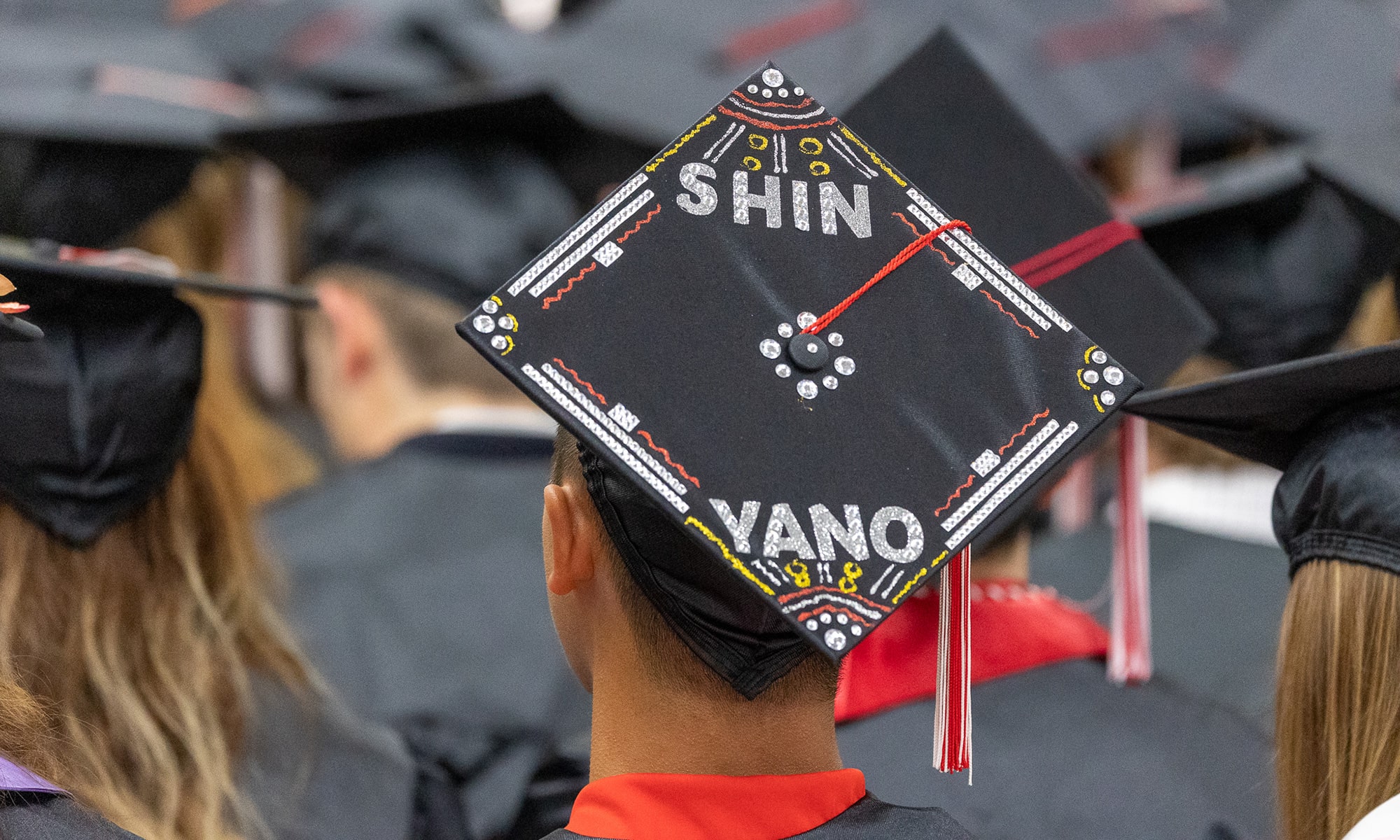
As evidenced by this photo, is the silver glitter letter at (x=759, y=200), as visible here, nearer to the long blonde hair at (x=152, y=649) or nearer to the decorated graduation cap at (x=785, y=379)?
the decorated graduation cap at (x=785, y=379)

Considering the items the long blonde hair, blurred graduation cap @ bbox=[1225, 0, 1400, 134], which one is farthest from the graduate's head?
blurred graduation cap @ bbox=[1225, 0, 1400, 134]

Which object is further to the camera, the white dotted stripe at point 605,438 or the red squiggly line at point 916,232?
the red squiggly line at point 916,232

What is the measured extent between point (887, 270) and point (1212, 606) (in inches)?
65.7

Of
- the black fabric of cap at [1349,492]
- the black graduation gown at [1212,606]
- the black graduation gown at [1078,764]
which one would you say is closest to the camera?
the black fabric of cap at [1349,492]

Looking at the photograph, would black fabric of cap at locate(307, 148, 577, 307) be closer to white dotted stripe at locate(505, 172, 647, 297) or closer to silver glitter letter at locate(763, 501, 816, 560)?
white dotted stripe at locate(505, 172, 647, 297)

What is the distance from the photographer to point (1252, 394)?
155 centimetres

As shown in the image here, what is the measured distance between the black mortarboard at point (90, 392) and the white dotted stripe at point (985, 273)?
0.97m

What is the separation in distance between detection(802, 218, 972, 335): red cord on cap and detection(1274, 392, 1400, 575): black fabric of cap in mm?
442

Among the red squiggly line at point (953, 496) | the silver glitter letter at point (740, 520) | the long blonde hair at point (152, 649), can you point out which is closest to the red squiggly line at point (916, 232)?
the red squiggly line at point (953, 496)

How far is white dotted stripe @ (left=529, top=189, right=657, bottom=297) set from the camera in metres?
1.30

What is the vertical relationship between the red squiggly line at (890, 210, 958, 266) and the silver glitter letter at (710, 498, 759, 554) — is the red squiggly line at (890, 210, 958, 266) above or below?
above

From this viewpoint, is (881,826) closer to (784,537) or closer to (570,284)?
(784,537)

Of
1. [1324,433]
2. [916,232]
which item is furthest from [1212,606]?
[916,232]

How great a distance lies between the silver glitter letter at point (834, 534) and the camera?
127cm
